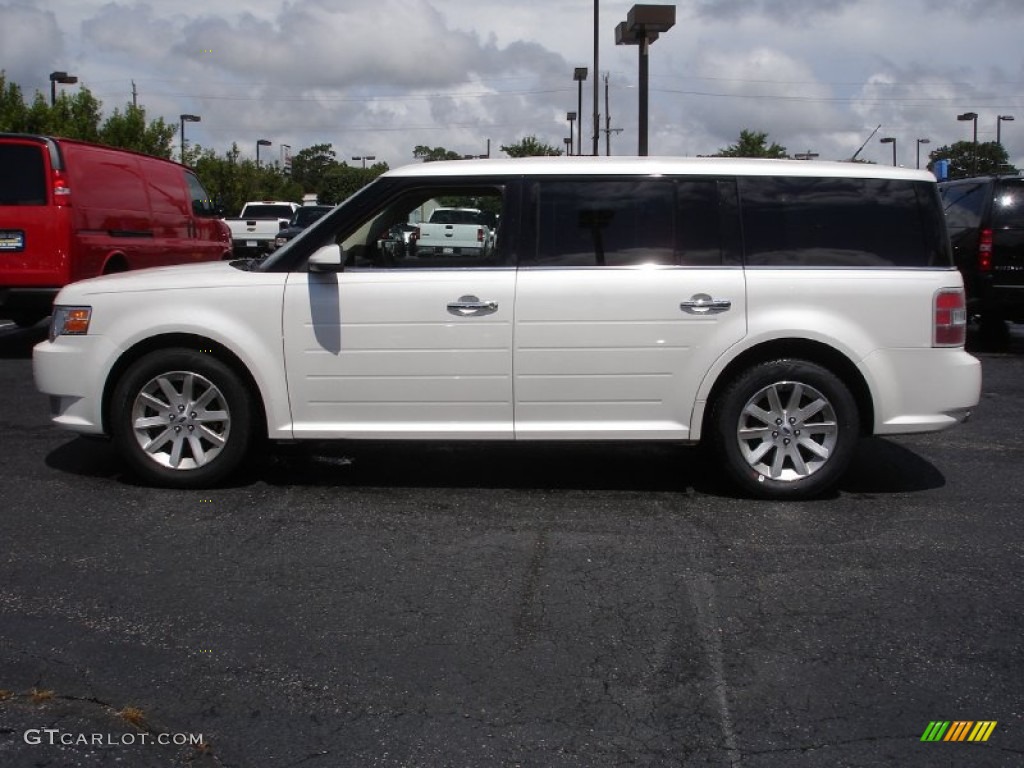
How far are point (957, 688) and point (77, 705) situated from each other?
9.39 ft

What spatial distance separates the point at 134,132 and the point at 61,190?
2601 centimetres

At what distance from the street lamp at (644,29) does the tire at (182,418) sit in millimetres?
9946

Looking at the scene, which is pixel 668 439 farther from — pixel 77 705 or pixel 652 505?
pixel 77 705

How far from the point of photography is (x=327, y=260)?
561 cm

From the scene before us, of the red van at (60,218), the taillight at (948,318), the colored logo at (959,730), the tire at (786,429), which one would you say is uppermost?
the red van at (60,218)

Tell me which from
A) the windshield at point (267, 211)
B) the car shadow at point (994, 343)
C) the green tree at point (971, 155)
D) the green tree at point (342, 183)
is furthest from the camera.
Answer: the green tree at point (342, 183)

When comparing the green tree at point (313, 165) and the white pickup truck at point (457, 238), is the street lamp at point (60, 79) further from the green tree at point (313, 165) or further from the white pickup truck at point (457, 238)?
the green tree at point (313, 165)

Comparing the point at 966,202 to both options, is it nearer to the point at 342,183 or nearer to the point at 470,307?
the point at 470,307

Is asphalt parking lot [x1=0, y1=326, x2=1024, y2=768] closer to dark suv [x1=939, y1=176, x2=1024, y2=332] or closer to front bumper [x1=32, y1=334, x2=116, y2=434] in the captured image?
front bumper [x1=32, y1=334, x2=116, y2=434]

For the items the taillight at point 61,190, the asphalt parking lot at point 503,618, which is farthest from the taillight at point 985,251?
the taillight at point 61,190

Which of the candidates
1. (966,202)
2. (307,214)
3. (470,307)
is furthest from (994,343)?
(307,214)

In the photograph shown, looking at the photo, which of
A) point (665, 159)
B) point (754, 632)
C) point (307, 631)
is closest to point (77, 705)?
point (307, 631)

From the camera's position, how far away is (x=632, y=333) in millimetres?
5668

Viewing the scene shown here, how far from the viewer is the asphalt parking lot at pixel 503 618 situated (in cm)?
327
